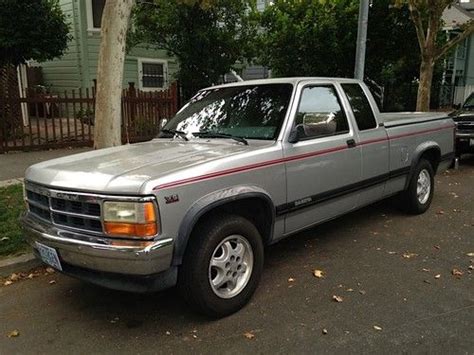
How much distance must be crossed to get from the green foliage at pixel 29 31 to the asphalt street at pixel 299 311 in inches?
329

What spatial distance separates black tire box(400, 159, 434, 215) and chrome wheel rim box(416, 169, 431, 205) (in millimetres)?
27

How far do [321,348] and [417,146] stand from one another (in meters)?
3.59

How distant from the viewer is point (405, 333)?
10.7 feet

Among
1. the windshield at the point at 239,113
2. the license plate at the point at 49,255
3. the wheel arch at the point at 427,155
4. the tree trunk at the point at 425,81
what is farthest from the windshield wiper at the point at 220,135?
the tree trunk at the point at 425,81

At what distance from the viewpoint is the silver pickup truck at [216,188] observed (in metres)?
3.07

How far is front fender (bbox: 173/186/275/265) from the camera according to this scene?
3146 mm

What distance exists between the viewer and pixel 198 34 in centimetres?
1273

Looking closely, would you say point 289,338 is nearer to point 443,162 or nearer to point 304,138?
point 304,138

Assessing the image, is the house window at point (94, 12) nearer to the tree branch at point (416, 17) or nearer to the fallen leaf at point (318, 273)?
the tree branch at point (416, 17)

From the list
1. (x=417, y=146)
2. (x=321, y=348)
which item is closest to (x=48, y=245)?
(x=321, y=348)

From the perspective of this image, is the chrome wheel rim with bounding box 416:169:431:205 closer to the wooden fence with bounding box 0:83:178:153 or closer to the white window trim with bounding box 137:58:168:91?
the wooden fence with bounding box 0:83:178:153

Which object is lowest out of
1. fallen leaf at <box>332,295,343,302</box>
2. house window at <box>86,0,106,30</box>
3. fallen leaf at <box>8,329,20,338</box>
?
fallen leaf at <box>8,329,20,338</box>

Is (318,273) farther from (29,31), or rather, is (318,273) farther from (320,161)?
(29,31)

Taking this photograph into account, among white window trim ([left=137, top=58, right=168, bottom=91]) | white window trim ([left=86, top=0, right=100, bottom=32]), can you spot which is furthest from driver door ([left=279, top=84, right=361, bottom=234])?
white window trim ([left=137, top=58, right=168, bottom=91])
